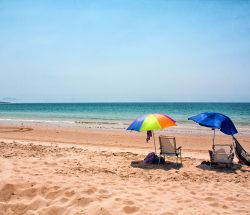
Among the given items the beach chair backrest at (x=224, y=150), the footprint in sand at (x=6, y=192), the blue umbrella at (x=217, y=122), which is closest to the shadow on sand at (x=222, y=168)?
the beach chair backrest at (x=224, y=150)

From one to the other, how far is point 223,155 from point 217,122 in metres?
1.00

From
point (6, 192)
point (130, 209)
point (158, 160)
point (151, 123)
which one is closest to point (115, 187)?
point (130, 209)

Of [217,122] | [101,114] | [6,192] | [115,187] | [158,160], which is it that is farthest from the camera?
[101,114]

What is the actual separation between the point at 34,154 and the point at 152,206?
5314 mm

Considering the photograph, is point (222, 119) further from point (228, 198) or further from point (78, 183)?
point (78, 183)

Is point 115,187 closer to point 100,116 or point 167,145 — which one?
point 167,145

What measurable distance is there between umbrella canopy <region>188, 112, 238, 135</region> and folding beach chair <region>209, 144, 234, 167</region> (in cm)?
60

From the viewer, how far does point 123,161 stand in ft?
28.5

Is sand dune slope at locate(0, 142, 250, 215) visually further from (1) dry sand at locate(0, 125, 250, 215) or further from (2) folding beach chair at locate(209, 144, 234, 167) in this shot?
(2) folding beach chair at locate(209, 144, 234, 167)

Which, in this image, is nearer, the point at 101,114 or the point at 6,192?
the point at 6,192

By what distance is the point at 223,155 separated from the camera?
8023 millimetres

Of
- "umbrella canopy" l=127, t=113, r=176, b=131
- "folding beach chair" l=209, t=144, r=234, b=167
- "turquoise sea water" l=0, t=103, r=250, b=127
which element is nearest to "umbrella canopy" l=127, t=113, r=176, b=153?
"umbrella canopy" l=127, t=113, r=176, b=131

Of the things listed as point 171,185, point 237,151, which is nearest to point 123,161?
point 171,185

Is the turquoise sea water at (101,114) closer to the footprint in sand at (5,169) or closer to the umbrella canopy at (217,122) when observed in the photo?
the umbrella canopy at (217,122)
